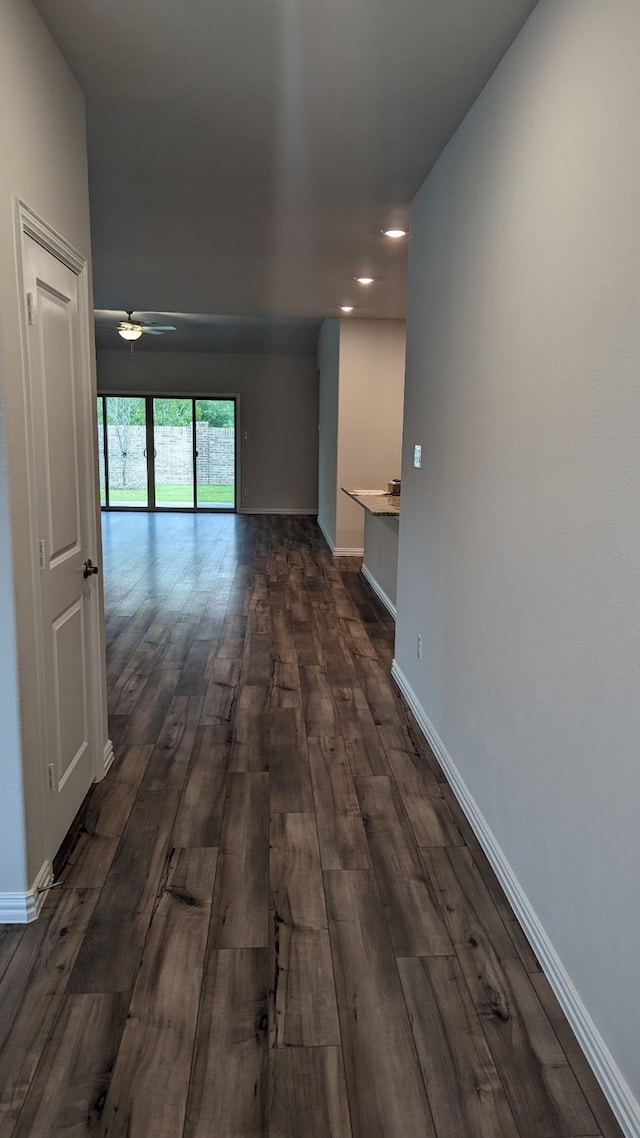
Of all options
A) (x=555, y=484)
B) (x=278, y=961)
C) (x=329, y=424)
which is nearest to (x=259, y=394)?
(x=329, y=424)

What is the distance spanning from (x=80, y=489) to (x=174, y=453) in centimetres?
973

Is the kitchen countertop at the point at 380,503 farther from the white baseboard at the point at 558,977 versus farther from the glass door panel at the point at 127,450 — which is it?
the glass door panel at the point at 127,450

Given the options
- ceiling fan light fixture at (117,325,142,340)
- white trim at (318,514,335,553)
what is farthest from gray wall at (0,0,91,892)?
white trim at (318,514,335,553)

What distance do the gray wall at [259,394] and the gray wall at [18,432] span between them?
31.7 feet

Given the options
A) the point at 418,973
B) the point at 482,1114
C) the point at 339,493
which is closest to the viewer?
the point at 482,1114

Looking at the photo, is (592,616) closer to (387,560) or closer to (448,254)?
(448,254)

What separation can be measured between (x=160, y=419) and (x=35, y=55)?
10.1 m

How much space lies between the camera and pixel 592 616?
5.45 feet

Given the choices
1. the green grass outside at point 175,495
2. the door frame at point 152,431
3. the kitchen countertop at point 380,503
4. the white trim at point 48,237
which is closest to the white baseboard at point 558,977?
the white trim at point 48,237

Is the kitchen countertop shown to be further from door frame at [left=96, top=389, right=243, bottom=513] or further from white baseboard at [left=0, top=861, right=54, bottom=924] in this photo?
door frame at [left=96, top=389, right=243, bottom=513]

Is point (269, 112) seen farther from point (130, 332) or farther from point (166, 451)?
point (166, 451)

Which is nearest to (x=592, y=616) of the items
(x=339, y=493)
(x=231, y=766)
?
(x=231, y=766)

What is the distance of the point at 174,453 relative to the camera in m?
12.1

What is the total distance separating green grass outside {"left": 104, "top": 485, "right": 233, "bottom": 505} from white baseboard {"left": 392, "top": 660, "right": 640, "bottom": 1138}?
9820mm
